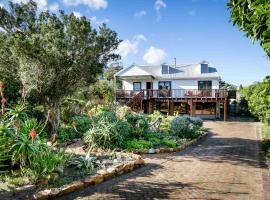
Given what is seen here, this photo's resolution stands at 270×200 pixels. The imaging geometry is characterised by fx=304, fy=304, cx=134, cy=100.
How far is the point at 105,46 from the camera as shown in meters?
14.9

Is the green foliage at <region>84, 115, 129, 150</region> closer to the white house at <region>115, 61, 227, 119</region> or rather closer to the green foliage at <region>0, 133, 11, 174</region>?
the green foliage at <region>0, 133, 11, 174</region>

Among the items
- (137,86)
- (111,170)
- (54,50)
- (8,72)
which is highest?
(137,86)

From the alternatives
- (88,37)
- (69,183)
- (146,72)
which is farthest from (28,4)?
(146,72)

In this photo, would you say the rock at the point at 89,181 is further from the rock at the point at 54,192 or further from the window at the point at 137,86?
the window at the point at 137,86

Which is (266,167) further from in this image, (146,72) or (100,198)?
(146,72)

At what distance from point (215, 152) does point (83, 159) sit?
22.2ft

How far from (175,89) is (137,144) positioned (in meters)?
22.0

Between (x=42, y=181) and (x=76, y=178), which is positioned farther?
(x=76, y=178)

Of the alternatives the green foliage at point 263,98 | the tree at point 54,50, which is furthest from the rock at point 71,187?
the tree at point 54,50

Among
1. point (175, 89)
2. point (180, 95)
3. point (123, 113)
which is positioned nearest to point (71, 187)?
point (123, 113)

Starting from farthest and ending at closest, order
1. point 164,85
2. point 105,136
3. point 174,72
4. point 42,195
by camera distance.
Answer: point 174,72, point 164,85, point 105,136, point 42,195

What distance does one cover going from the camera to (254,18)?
4375 millimetres

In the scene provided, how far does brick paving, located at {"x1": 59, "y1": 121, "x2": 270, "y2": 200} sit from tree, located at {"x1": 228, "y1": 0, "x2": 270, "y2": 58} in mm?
3958

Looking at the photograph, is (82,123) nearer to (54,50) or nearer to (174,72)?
(54,50)
